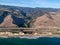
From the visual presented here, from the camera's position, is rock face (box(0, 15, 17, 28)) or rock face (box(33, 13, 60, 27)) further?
rock face (box(33, 13, 60, 27))

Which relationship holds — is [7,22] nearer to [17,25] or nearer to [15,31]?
[17,25]

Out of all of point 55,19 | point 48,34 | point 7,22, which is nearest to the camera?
point 48,34

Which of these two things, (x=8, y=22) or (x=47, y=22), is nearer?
(x=8, y=22)

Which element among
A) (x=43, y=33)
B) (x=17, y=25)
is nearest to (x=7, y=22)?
(x=17, y=25)

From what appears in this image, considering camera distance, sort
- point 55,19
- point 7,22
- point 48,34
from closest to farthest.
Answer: point 48,34 → point 7,22 → point 55,19

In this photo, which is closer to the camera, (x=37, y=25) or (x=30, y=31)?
(x=30, y=31)

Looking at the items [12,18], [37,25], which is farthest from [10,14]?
[37,25]

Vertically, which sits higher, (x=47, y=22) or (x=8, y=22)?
(x=8, y=22)

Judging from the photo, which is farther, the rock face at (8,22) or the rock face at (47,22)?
the rock face at (47,22)

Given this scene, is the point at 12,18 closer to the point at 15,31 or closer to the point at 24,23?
the point at 24,23
